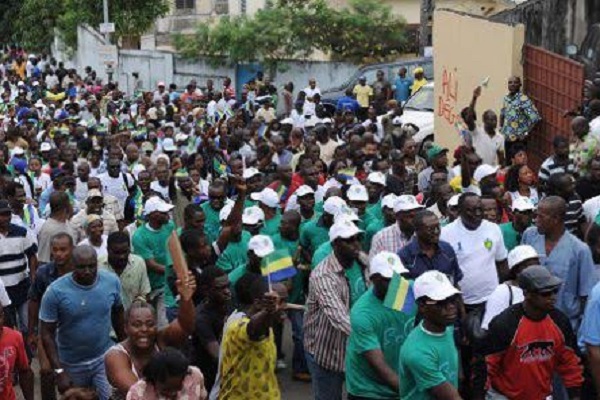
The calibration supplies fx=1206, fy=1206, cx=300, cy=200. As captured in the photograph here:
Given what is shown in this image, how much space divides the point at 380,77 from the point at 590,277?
1867 cm

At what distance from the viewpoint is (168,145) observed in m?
18.5

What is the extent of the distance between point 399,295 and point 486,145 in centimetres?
790

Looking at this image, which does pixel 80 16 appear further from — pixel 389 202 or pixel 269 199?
pixel 389 202

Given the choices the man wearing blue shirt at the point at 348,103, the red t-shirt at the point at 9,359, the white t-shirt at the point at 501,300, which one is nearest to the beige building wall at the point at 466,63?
the man wearing blue shirt at the point at 348,103

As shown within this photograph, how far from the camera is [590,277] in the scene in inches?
325

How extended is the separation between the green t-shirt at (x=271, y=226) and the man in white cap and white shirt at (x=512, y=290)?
139 inches

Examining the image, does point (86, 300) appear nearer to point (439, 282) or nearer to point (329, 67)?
point (439, 282)

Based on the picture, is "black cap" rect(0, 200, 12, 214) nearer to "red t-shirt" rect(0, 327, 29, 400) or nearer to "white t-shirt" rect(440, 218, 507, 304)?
"red t-shirt" rect(0, 327, 29, 400)

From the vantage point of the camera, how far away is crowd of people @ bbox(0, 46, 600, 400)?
A: 6.83 metres

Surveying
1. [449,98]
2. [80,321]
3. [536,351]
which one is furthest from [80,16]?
[536,351]

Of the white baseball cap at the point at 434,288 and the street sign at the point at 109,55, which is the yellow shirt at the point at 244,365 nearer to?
the white baseball cap at the point at 434,288

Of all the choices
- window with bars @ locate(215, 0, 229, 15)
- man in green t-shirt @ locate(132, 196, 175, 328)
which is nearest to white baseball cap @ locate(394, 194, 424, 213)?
man in green t-shirt @ locate(132, 196, 175, 328)

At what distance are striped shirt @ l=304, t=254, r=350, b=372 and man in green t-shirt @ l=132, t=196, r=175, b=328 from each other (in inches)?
100

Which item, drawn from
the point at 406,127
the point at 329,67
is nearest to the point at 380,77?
the point at 329,67
